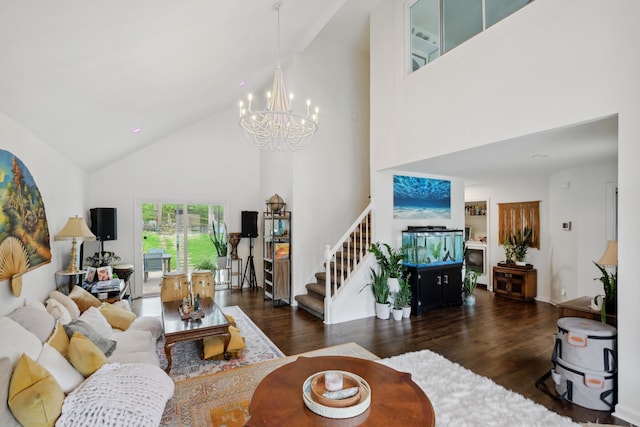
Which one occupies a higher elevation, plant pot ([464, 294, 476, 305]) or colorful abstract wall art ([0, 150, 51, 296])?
colorful abstract wall art ([0, 150, 51, 296])

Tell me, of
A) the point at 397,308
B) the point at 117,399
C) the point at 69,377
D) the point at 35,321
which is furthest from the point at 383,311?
the point at 35,321

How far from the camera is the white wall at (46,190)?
8.75ft

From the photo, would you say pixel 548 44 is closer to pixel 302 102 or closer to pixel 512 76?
pixel 512 76

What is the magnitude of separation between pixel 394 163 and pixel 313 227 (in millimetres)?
2118

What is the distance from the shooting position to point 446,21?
4172 mm

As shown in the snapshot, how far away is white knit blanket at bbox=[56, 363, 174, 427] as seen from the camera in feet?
5.89

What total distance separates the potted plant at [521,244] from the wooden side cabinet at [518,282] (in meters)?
0.21

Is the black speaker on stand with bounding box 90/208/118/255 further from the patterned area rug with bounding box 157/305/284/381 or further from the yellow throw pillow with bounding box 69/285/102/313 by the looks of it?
the patterned area rug with bounding box 157/305/284/381

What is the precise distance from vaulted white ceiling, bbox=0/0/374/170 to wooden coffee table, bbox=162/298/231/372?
91.3 inches

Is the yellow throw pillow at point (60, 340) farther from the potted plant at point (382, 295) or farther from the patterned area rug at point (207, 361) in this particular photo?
the potted plant at point (382, 295)

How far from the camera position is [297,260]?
5.97 m

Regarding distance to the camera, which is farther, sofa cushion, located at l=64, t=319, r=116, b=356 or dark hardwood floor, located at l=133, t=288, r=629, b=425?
dark hardwood floor, located at l=133, t=288, r=629, b=425

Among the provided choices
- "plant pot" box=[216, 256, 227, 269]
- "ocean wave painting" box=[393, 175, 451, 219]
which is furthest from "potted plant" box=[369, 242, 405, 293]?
"plant pot" box=[216, 256, 227, 269]

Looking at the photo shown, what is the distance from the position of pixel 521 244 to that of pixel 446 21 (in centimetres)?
450
